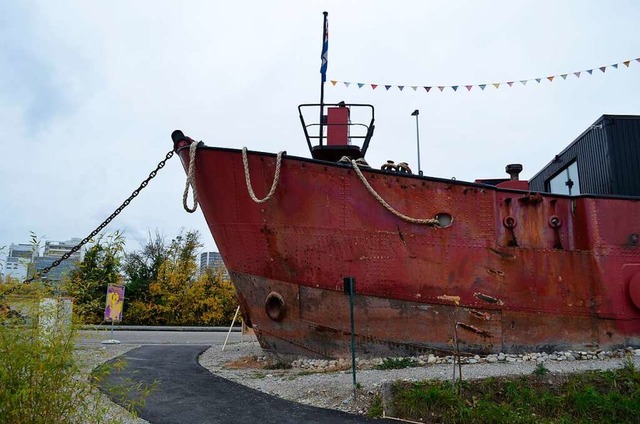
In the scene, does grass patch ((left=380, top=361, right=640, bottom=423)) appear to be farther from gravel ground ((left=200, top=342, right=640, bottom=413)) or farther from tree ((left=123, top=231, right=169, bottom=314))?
tree ((left=123, top=231, right=169, bottom=314))

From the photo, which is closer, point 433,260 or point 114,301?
point 433,260

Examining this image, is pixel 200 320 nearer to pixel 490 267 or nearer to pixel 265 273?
pixel 265 273

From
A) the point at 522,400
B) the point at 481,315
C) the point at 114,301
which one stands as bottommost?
the point at 522,400

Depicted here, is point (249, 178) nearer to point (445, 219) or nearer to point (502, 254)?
point (445, 219)

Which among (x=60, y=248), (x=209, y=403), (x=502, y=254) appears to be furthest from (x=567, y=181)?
(x=60, y=248)

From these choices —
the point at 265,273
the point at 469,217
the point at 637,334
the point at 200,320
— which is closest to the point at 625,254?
the point at 637,334

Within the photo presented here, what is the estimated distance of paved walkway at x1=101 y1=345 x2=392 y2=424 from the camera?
5926mm

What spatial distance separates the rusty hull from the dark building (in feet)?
3.55

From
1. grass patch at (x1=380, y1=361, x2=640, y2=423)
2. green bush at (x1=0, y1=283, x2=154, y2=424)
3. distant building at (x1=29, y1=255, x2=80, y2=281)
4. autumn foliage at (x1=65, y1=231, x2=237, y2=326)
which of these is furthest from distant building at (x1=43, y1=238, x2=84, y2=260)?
autumn foliage at (x1=65, y1=231, x2=237, y2=326)

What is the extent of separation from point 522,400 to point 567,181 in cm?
657

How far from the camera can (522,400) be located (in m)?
6.15

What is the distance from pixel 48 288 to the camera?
13.5 ft

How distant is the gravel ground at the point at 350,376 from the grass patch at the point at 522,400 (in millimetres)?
286

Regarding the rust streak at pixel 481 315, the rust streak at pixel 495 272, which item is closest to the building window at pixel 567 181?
the rust streak at pixel 495 272
